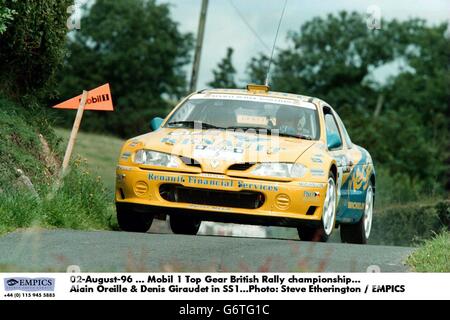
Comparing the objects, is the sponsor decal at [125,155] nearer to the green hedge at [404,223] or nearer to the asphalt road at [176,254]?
the asphalt road at [176,254]

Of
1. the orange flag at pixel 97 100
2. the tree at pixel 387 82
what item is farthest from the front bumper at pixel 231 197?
the tree at pixel 387 82

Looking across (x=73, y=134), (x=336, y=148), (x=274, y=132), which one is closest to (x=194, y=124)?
(x=274, y=132)

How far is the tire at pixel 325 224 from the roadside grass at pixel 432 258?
1.21m

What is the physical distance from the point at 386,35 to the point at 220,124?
265ft

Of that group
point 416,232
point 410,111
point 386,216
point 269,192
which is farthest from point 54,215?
point 410,111

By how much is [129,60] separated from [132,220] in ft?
243

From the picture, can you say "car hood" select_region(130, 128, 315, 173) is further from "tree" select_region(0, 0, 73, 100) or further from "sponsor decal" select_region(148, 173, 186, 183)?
"tree" select_region(0, 0, 73, 100)

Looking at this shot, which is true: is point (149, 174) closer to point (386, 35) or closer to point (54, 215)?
point (54, 215)

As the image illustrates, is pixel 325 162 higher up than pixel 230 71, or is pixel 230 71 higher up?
pixel 325 162

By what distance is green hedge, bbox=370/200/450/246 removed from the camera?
94.5 ft

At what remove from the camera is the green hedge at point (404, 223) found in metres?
28.8

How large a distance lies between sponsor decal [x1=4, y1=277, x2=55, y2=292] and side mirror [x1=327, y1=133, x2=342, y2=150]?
6.06m

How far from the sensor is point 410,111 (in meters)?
81.3

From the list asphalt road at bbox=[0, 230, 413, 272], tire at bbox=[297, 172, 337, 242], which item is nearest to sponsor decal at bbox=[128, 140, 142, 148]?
asphalt road at bbox=[0, 230, 413, 272]
